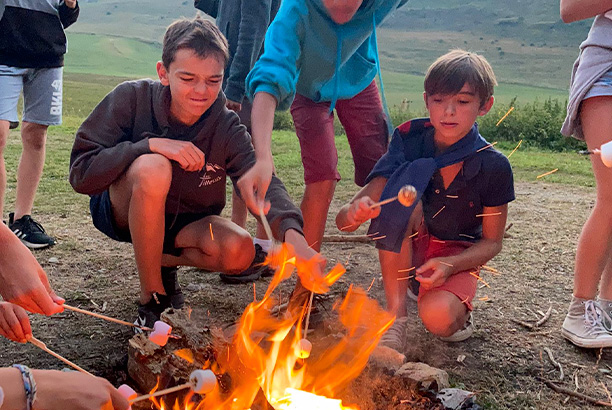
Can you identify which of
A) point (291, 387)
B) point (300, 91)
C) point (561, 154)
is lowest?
point (561, 154)

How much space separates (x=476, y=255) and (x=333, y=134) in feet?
3.99

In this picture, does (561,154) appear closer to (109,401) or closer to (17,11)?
(17,11)

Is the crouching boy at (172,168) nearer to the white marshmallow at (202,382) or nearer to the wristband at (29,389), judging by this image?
the white marshmallow at (202,382)

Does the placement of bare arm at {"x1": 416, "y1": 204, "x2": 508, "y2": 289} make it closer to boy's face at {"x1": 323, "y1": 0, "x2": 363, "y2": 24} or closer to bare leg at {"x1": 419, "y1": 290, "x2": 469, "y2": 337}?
bare leg at {"x1": 419, "y1": 290, "x2": 469, "y2": 337}

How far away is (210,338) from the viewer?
8.26ft

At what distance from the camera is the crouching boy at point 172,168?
9.75ft

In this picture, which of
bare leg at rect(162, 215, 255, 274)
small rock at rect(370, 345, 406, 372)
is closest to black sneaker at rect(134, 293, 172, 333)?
bare leg at rect(162, 215, 255, 274)

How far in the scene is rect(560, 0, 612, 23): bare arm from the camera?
3076mm

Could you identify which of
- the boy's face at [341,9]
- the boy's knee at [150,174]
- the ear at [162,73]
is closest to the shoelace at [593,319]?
the boy's face at [341,9]

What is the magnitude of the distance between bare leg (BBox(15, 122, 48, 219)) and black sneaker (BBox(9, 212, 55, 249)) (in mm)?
88

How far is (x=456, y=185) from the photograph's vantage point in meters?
3.20

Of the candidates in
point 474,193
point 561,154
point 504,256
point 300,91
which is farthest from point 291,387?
point 561,154

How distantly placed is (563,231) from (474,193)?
8.46 feet

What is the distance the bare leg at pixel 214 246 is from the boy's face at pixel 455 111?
1161 mm
